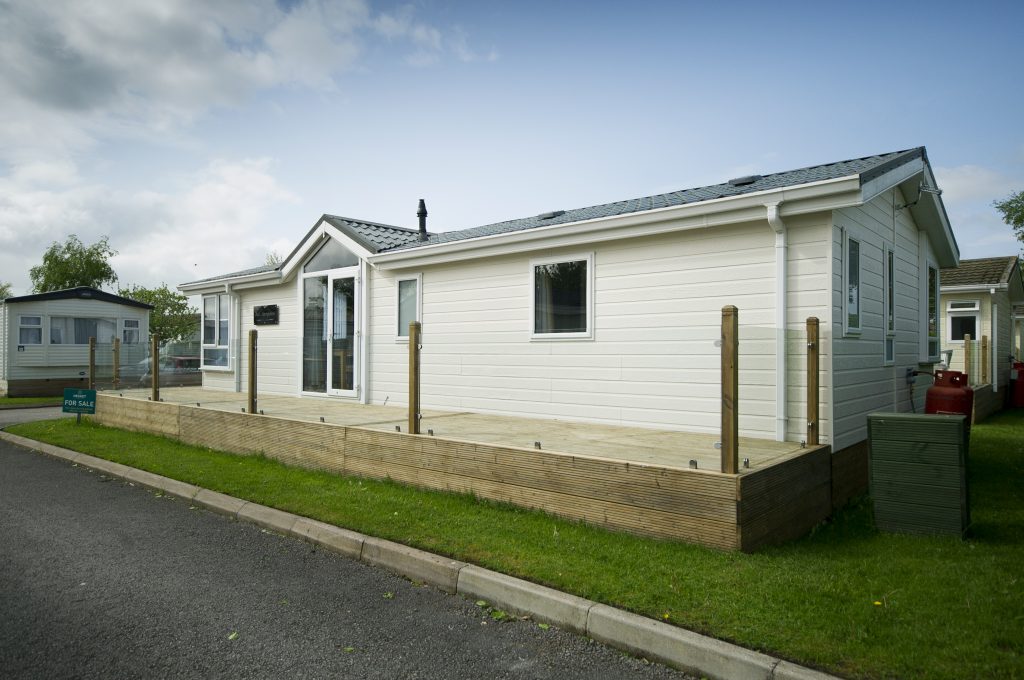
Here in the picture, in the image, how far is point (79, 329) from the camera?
24625 mm

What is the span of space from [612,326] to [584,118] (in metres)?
8.39

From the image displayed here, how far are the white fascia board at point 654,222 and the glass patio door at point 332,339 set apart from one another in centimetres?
192

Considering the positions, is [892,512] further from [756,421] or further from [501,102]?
[501,102]

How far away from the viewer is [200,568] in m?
4.66

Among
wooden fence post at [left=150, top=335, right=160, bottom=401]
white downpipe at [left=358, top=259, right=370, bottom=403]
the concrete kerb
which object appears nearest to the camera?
the concrete kerb

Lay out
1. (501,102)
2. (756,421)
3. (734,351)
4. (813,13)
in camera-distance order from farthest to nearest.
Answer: (501,102), (813,13), (756,421), (734,351)

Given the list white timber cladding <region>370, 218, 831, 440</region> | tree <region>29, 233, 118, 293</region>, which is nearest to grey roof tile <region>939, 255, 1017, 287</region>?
white timber cladding <region>370, 218, 831, 440</region>

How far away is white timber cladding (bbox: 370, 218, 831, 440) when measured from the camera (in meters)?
6.07

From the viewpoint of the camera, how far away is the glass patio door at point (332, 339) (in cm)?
1081

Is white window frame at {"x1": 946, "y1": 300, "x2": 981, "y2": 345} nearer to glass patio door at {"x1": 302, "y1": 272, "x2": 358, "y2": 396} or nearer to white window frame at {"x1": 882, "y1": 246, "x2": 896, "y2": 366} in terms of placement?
white window frame at {"x1": 882, "y1": 246, "x2": 896, "y2": 366}

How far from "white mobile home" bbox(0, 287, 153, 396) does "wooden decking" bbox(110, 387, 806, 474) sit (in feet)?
59.3

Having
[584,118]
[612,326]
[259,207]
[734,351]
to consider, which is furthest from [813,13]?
[259,207]

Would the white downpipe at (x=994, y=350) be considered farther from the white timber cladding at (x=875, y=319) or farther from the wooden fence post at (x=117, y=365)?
the wooden fence post at (x=117, y=365)

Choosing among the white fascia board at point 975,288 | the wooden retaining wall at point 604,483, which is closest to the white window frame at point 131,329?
the wooden retaining wall at point 604,483
